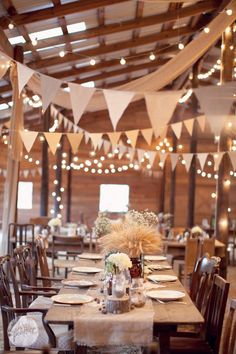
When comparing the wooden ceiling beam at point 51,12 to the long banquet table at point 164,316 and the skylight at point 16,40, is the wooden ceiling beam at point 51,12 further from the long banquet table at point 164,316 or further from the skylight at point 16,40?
the long banquet table at point 164,316

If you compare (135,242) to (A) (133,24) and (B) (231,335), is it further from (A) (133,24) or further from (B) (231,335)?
(A) (133,24)

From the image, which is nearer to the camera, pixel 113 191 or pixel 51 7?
pixel 51 7

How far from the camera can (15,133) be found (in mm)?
7449

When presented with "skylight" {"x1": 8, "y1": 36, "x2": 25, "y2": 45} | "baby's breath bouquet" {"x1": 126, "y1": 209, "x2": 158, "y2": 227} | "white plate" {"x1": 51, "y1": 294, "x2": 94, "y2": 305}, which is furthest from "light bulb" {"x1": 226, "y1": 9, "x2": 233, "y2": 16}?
"white plate" {"x1": 51, "y1": 294, "x2": 94, "y2": 305}

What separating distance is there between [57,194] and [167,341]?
421 inches

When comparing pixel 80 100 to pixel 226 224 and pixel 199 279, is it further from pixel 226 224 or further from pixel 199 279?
pixel 226 224

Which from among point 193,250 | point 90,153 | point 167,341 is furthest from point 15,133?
point 90,153

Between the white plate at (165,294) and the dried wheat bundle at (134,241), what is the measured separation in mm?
308

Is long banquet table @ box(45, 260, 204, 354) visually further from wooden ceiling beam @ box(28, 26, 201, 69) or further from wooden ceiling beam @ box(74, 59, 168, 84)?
wooden ceiling beam @ box(74, 59, 168, 84)

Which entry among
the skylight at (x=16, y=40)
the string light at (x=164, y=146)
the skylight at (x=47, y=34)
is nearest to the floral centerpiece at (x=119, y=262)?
the skylight at (x=47, y=34)

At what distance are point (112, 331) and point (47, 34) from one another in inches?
239

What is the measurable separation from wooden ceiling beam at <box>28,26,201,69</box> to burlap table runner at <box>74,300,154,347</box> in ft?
21.6

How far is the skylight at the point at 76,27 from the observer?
7.70 meters

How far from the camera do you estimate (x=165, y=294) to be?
3289mm
